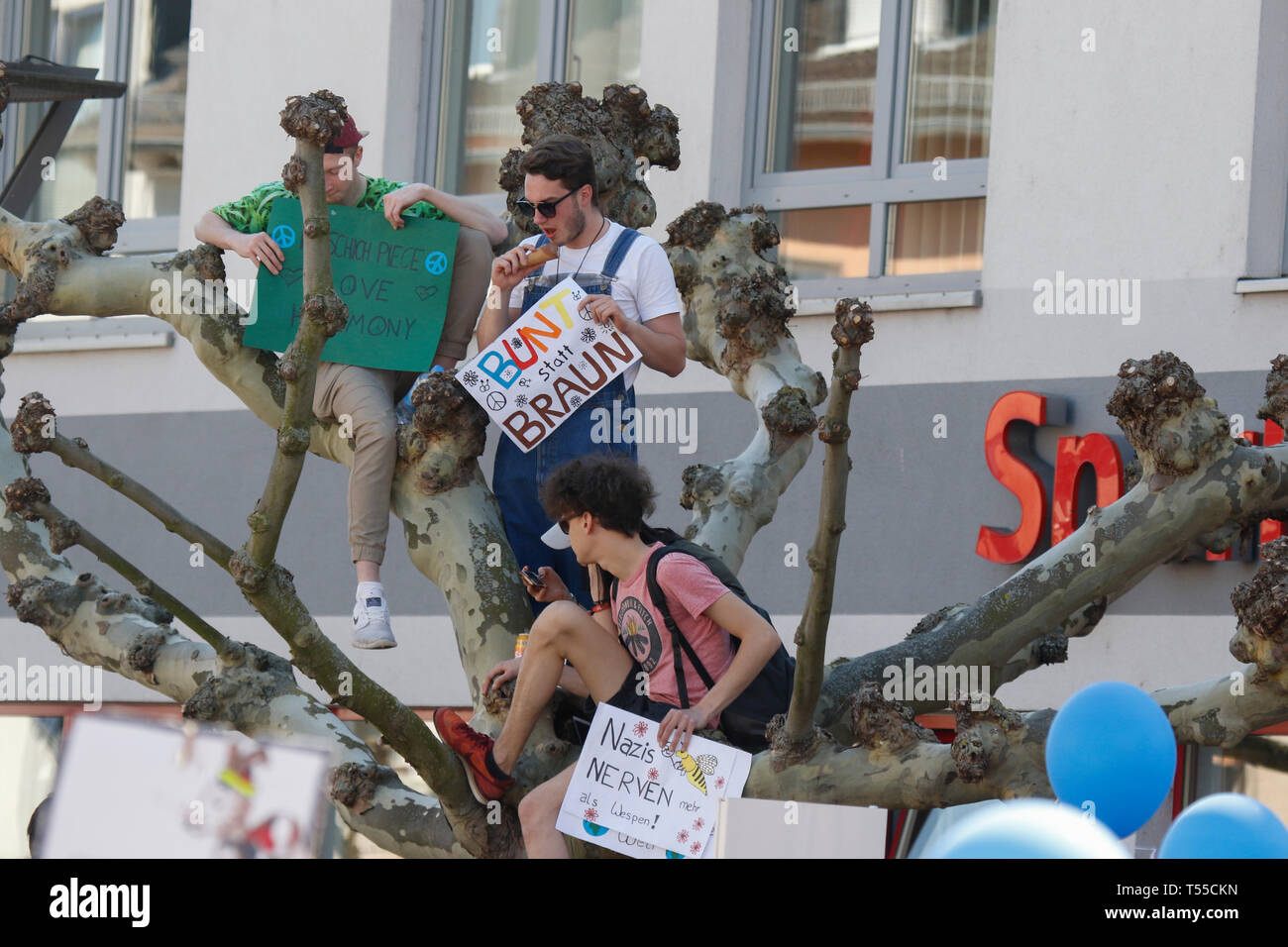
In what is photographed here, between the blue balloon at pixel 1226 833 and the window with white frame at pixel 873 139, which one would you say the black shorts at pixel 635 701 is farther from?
the window with white frame at pixel 873 139

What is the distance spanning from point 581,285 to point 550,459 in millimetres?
527

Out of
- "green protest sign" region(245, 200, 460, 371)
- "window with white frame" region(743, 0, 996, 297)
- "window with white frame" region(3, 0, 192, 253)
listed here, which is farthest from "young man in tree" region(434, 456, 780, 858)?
"window with white frame" region(3, 0, 192, 253)

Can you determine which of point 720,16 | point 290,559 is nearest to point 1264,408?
point 720,16

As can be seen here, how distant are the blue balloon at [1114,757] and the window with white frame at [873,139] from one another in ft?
16.7

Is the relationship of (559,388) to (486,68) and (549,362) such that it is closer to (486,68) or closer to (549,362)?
(549,362)

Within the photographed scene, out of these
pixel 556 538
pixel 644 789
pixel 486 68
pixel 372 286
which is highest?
pixel 486 68

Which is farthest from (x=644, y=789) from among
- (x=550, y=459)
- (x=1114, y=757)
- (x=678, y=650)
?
(x=1114, y=757)

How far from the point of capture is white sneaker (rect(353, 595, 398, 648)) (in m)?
5.86

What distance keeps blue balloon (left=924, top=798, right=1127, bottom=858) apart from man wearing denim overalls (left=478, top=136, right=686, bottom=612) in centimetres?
255

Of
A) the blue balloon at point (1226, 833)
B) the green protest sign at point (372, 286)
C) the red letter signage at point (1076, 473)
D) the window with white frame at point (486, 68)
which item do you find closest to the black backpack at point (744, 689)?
the green protest sign at point (372, 286)

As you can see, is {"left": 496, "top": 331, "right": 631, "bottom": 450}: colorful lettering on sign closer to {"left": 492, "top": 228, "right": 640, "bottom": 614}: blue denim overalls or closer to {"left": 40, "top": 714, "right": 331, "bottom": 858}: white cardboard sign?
{"left": 492, "top": 228, "right": 640, "bottom": 614}: blue denim overalls

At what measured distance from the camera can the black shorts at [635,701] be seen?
5.20 m

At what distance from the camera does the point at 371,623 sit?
5871 mm

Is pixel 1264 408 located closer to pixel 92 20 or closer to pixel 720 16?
pixel 720 16
